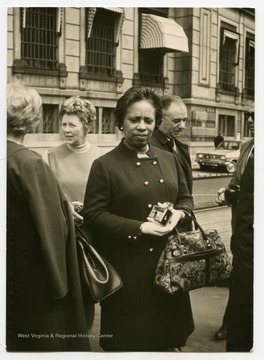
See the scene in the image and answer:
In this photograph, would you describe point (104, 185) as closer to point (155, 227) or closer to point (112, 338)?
point (155, 227)

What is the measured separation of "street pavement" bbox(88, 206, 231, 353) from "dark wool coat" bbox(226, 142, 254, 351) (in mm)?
35

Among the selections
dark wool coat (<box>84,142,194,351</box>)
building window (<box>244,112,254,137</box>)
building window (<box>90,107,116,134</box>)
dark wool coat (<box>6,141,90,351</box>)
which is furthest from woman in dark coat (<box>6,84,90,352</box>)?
building window (<box>244,112,254,137</box>)

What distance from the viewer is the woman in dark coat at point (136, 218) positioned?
179cm

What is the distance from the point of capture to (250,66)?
2020mm

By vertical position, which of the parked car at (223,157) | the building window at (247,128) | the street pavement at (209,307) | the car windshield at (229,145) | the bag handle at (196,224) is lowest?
the street pavement at (209,307)

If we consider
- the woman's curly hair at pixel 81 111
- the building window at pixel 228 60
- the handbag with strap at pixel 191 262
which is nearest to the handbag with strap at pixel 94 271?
the handbag with strap at pixel 191 262

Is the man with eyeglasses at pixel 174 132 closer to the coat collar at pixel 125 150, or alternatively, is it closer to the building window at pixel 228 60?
the coat collar at pixel 125 150

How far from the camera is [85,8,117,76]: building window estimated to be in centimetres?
194

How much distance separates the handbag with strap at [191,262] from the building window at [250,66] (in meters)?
0.59
